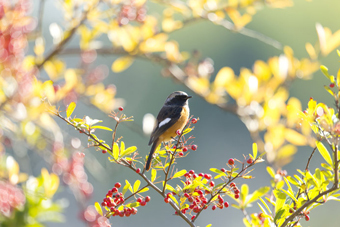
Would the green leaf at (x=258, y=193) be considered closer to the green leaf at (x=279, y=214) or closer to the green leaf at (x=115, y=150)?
the green leaf at (x=279, y=214)

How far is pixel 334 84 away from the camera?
4.21 ft

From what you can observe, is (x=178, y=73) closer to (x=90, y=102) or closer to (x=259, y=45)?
(x=90, y=102)

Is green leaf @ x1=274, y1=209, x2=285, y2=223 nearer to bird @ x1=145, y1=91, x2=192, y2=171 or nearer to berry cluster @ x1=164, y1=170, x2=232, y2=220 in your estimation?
berry cluster @ x1=164, y1=170, x2=232, y2=220

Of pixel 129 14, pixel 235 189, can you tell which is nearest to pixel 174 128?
pixel 129 14

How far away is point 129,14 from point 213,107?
13.4 m

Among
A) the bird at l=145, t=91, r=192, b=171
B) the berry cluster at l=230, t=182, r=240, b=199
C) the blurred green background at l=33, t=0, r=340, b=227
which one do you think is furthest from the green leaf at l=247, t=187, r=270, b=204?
the blurred green background at l=33, t=0, r=340, b=227

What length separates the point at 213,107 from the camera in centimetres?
1585

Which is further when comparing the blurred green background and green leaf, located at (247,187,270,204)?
the blurred green background

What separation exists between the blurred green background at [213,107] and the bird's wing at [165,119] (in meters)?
11.3

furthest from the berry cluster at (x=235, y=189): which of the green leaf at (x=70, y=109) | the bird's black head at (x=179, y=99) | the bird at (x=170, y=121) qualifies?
the bird's black head at (x=179, y=99)

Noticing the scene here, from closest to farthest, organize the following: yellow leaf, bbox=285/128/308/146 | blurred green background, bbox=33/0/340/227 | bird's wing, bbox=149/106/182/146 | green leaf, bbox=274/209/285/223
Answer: green leaf, bbox=274/209/285/223 → yellow leaf, bbox=285/128/308/146 → bird's wing, bbox=149/106/182/146 → blurred green background, bbox=33/0/340/227

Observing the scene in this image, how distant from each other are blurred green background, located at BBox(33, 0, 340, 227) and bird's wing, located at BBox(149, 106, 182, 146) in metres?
11.3

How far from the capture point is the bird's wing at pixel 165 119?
8.19ft

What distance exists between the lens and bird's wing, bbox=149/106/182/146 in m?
2.50
